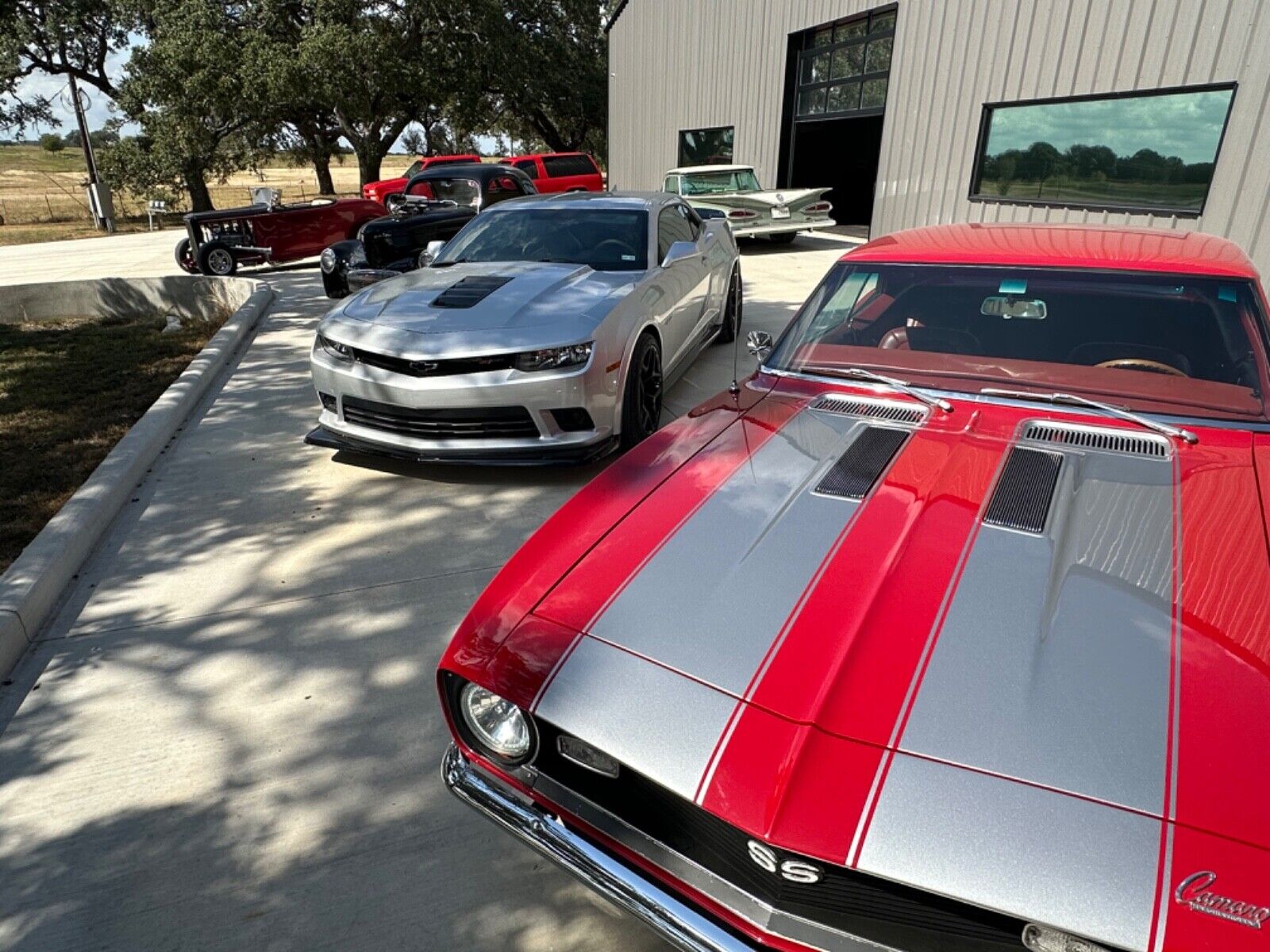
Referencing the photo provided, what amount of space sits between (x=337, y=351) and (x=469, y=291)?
82cm

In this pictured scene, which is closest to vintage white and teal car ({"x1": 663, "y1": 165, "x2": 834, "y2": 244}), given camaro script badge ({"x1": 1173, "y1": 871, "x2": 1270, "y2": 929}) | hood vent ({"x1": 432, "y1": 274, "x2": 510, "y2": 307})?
hood vent ({"x1": 432, "y1": 274, "x2": 510, "y2": 307})

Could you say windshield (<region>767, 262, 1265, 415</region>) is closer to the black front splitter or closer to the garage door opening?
the black front splitter

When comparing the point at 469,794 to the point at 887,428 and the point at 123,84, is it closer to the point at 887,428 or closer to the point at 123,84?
the point at 887,428

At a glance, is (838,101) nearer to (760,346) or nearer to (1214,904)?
(760,346)

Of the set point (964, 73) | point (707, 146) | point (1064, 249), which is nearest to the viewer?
point (1064, 249)

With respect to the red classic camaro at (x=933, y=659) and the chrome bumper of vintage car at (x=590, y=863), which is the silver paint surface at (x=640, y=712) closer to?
the red classic camaro at (x=933, y=659)

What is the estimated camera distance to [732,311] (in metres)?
6.99

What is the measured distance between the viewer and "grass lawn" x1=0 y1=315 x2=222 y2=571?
4.26 metres

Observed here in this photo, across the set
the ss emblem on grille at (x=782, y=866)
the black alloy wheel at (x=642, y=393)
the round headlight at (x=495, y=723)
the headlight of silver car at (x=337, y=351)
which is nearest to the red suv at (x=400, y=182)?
the headlight of silver car at (x=337, y=351)

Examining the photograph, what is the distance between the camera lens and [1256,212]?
24.9ft

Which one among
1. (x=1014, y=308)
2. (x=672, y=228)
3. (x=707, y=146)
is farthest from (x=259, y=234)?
(x=1014, y=308)

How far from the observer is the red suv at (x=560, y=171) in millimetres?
17984

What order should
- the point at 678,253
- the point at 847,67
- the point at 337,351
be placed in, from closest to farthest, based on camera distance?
the point at 337,351, the point at 678,253, the point at 847,67

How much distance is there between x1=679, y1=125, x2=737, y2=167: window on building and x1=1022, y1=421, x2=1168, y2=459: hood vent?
16.4 metres
